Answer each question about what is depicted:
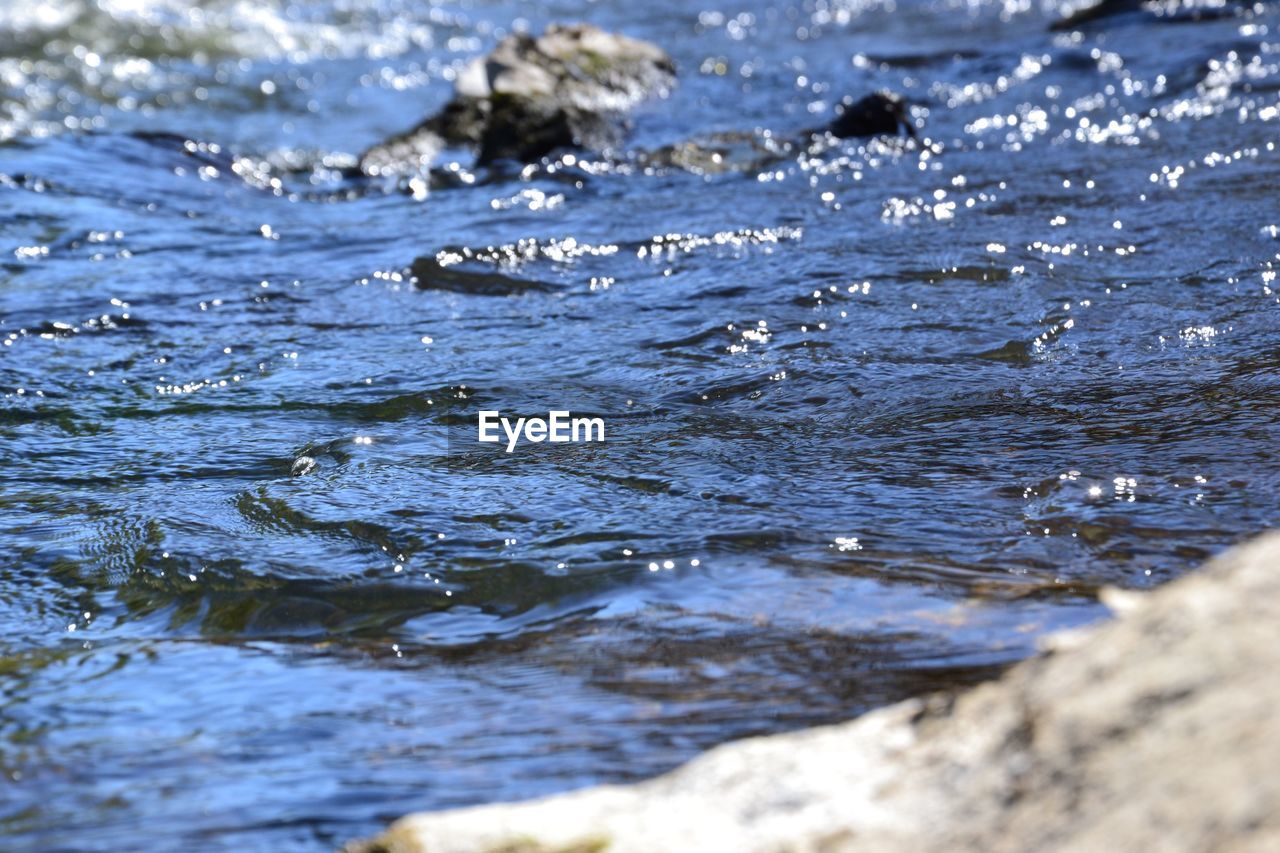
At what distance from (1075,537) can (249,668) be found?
5.61 ft

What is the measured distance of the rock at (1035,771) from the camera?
1657 mm

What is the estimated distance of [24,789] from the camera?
101 inches

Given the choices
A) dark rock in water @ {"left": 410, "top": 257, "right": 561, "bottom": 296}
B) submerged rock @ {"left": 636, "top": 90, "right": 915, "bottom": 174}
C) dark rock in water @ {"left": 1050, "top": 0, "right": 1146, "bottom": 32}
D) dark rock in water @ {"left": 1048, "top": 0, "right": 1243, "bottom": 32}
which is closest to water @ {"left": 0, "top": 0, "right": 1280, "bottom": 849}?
dark rock in water @ {"left": 410, "top": 257, "right": 561, "bottom": 296}

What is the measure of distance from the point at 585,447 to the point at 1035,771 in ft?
8.34

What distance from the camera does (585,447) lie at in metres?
4.26

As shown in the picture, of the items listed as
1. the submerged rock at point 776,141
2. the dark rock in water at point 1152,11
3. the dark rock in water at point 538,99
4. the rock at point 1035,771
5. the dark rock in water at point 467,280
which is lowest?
the rock at point 1035,771

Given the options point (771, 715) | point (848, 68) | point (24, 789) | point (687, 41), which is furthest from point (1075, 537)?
point (687, 41)

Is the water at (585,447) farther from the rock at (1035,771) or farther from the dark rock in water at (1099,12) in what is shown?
the dark rock in water at (1099,12)

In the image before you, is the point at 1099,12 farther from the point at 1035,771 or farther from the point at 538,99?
the point at 1035,771

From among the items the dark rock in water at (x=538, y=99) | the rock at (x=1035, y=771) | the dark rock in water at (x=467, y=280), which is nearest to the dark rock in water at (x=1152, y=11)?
the dark rock in water at (x=538, y=99)

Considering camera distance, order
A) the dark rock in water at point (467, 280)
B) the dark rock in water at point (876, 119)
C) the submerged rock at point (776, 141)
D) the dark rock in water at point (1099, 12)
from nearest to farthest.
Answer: the dark rock in water at point (467, 280)
the submerged rock at point (776, 141)
the dark rock in water at point (876, 119)
the dark rock in water at point (1099, 12)

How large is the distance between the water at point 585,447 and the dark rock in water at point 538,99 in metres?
0.35

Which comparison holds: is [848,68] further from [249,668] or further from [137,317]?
[249,668]

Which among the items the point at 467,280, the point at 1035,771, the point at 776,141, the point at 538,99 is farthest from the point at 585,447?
the point at 538,99
